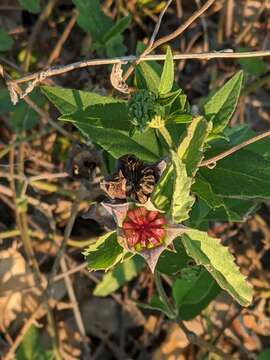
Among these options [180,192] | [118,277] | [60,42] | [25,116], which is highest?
[180,192]

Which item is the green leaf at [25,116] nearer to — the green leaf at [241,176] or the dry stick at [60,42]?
the dry stick at [60,42]

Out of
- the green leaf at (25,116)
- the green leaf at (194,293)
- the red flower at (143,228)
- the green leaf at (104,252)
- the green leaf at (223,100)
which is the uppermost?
the green leaf at (223,100)

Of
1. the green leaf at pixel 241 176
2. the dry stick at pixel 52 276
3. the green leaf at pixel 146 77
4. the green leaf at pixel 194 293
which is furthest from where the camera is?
the dry stick at pixel 52 276

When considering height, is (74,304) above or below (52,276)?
below

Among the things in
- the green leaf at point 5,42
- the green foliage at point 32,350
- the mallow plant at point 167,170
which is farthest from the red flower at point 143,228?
the green leaf at point 5,42

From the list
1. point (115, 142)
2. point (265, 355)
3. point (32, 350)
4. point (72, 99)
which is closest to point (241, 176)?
point (115, 142)

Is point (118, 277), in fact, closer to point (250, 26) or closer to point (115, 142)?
point (115, 142)

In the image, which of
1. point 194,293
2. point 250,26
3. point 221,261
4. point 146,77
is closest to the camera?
point 221,261

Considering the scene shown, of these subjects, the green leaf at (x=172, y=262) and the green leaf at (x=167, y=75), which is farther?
the green leaf at (x=172, y=262)
